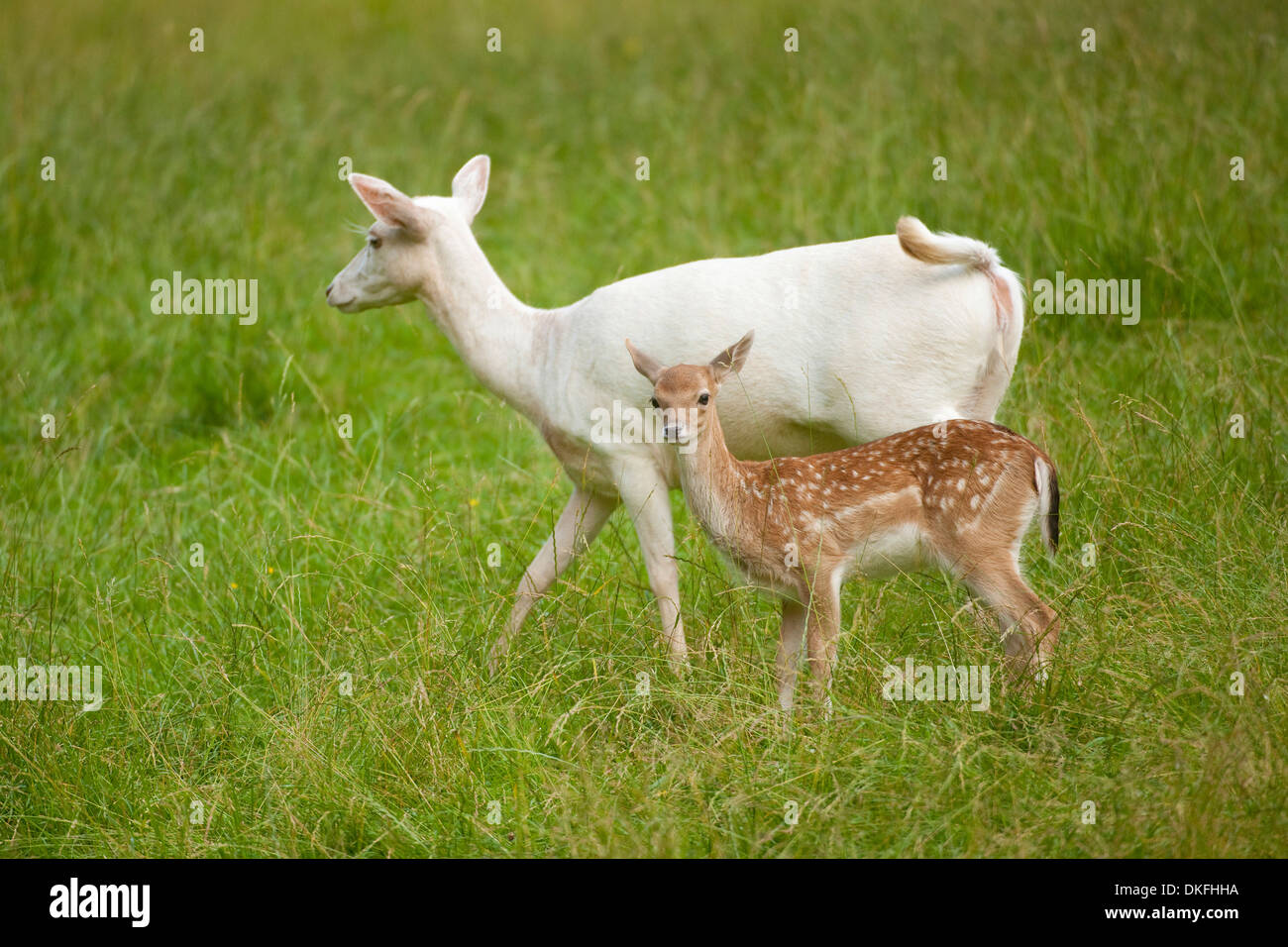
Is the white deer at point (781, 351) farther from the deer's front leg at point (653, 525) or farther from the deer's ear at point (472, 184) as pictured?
the deer's ear at point (472, 184)

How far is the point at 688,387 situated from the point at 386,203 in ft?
4.47

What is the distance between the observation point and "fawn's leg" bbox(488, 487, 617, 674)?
4.96 meters

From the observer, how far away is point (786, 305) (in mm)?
4648

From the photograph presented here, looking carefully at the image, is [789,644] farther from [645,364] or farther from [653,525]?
[645,364]

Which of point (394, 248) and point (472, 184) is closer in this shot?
point (394, 248)

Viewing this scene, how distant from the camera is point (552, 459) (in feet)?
21.3

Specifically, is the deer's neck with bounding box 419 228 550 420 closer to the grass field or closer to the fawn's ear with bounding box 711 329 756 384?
the grass field

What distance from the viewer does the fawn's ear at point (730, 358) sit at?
4.29 metres

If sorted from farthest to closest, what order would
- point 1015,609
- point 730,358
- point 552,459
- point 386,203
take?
point 552,459
point 386,203
point 730,358
point 1015,609

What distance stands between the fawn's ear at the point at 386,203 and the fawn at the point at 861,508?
1094 mm

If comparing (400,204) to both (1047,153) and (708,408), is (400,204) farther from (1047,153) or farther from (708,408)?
(1047,153)

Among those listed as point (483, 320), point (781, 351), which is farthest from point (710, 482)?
point (483, 320)

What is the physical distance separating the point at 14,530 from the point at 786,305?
3363 millimetres
